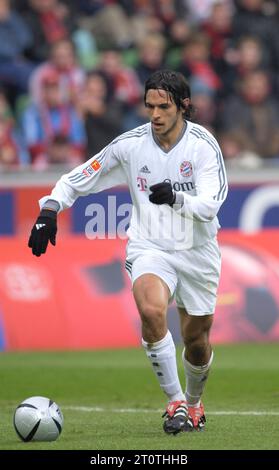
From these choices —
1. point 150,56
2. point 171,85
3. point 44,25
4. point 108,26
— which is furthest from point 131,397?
point 108,26

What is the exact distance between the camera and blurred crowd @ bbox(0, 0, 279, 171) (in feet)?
55.8

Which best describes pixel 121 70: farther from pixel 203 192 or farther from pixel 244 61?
pixel 203 192

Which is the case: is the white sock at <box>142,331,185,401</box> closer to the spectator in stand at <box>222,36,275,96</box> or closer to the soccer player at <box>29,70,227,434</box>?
the soccer player at <box>29,70,227,434</box>

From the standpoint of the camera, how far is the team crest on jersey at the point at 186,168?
27.3 ft

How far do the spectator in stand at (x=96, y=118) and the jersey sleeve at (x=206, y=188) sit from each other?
8.98 metres

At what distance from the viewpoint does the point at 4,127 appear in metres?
16.6

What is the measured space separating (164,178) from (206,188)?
1.24ft

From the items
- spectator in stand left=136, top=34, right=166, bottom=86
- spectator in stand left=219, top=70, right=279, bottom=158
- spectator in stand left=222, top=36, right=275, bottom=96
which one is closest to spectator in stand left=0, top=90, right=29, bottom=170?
spectator in stand left=136, top=34, right=166, bottom=86

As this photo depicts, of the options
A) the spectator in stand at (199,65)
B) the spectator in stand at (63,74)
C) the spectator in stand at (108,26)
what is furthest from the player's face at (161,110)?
the spectator in stand at (108,26)

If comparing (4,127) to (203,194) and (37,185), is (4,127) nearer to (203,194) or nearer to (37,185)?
(37,185)

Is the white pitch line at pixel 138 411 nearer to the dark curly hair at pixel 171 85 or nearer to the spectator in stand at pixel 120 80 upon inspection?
the dark curly hair at pixel 171 85

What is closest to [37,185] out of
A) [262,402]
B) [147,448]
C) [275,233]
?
[275,233]

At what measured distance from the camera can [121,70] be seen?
59.7 ft

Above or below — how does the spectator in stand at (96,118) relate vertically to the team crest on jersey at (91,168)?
above
